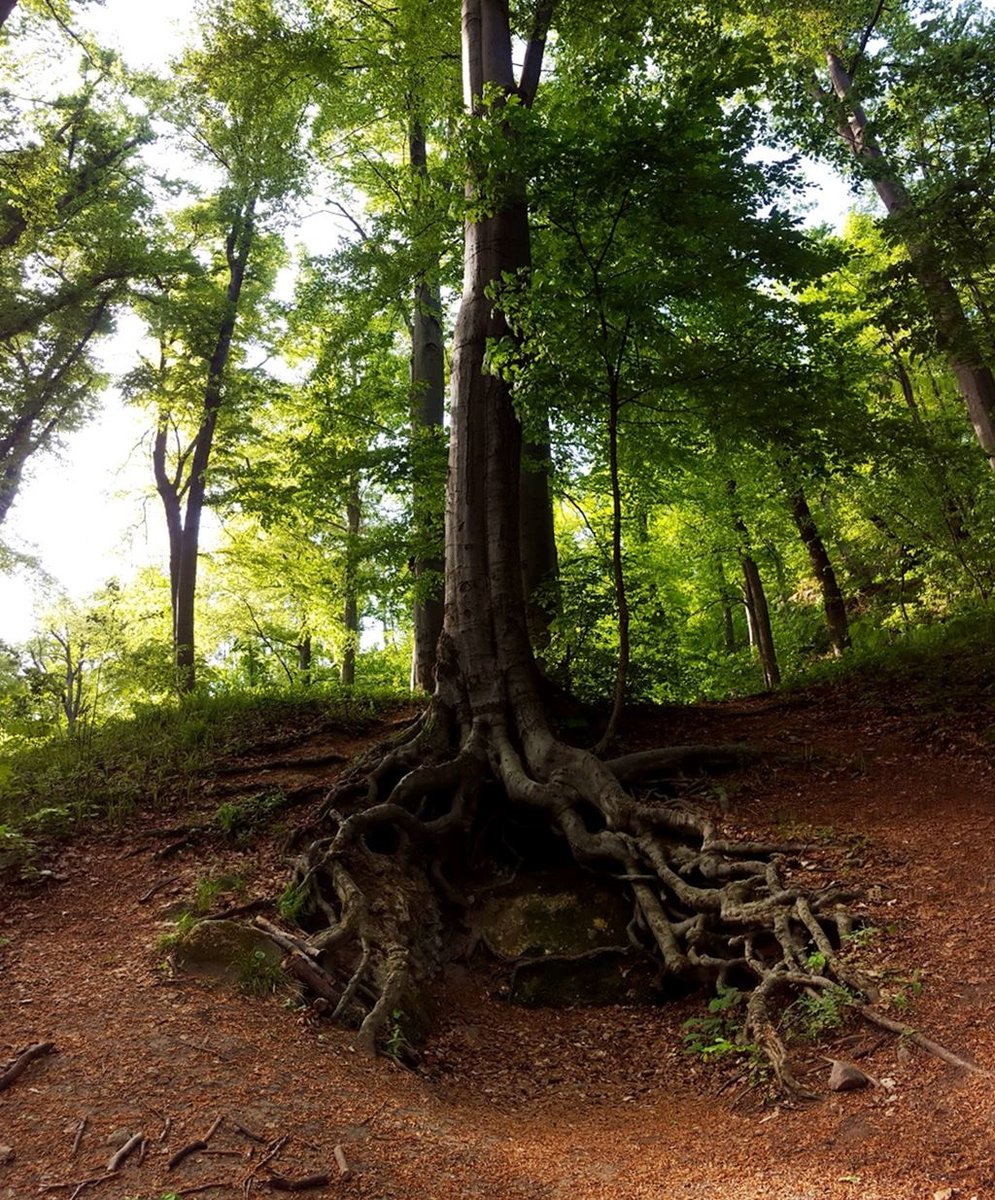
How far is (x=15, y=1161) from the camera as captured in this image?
8.48 ft

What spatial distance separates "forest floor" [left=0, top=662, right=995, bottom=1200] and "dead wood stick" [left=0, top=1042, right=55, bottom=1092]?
39 millimetres

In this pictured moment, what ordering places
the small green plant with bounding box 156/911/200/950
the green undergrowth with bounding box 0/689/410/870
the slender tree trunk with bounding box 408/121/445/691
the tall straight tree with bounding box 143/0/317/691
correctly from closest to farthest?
the small green plant with bounding box 156/911/200/950 < the green undergrowth with bounding box 0/689/410/870 < the slender tree trunk with bounding box 408/121/445/691 < the tall straight tree with bounding box 143/0/317/691

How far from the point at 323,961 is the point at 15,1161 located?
200cm

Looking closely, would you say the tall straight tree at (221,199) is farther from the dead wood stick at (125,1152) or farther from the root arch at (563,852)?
the dead wood stick at (125,1152)

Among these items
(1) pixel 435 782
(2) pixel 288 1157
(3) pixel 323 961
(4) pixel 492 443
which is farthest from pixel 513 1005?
(4) pixel 492 443

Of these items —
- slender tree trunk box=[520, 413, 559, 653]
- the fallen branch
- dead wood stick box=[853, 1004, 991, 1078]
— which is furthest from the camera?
slender tree trunk box=[520, 413, 559, 653]

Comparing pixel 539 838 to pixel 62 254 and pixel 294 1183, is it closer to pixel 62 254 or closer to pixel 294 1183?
pixel 294 1183

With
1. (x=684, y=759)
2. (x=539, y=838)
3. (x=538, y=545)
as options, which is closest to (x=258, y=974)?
(x=539, y=838)

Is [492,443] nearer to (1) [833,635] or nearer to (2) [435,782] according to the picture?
(2) [435,782]

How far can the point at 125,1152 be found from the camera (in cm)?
262

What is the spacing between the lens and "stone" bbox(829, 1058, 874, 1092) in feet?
10.2

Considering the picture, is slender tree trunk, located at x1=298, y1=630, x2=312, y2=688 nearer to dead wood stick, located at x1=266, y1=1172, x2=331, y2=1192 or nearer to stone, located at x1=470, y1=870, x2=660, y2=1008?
stone, located at x1=470, y1=870, x2=660, y2=1008

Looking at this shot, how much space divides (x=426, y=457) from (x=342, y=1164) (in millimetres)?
8463

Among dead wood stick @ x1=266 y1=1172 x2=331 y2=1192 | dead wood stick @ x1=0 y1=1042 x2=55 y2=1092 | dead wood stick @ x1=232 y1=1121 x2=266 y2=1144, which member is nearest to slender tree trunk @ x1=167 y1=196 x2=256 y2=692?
dead wood stick @ x1=0 y1=1042 x2=55 y2=1092
